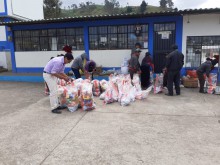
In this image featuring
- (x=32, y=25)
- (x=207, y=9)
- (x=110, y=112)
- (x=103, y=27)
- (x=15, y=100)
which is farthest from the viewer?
(x=32, y=25)

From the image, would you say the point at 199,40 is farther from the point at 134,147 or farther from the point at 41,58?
the point at 41,58

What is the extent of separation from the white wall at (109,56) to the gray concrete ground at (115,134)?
14.0 ft

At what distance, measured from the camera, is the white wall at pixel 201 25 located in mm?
9102

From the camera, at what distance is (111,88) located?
6.71 m

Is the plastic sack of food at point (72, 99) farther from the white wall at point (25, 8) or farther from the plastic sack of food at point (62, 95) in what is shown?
the white wall at point (25, 8)

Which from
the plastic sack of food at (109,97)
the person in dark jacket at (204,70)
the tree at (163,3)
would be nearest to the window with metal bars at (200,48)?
the person in dark jacket at (204,70)

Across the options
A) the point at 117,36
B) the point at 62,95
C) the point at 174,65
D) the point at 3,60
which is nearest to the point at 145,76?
the point at 174,65

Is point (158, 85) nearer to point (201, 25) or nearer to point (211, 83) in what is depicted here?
point (211, 83)

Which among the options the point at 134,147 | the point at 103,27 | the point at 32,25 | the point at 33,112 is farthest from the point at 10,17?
the point at 134,147

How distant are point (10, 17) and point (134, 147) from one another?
14.7 metres

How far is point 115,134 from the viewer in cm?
425

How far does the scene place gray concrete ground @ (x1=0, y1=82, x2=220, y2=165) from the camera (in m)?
3.37

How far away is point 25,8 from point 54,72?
45.4ft

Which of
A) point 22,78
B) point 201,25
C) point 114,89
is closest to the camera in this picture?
point 114,89
